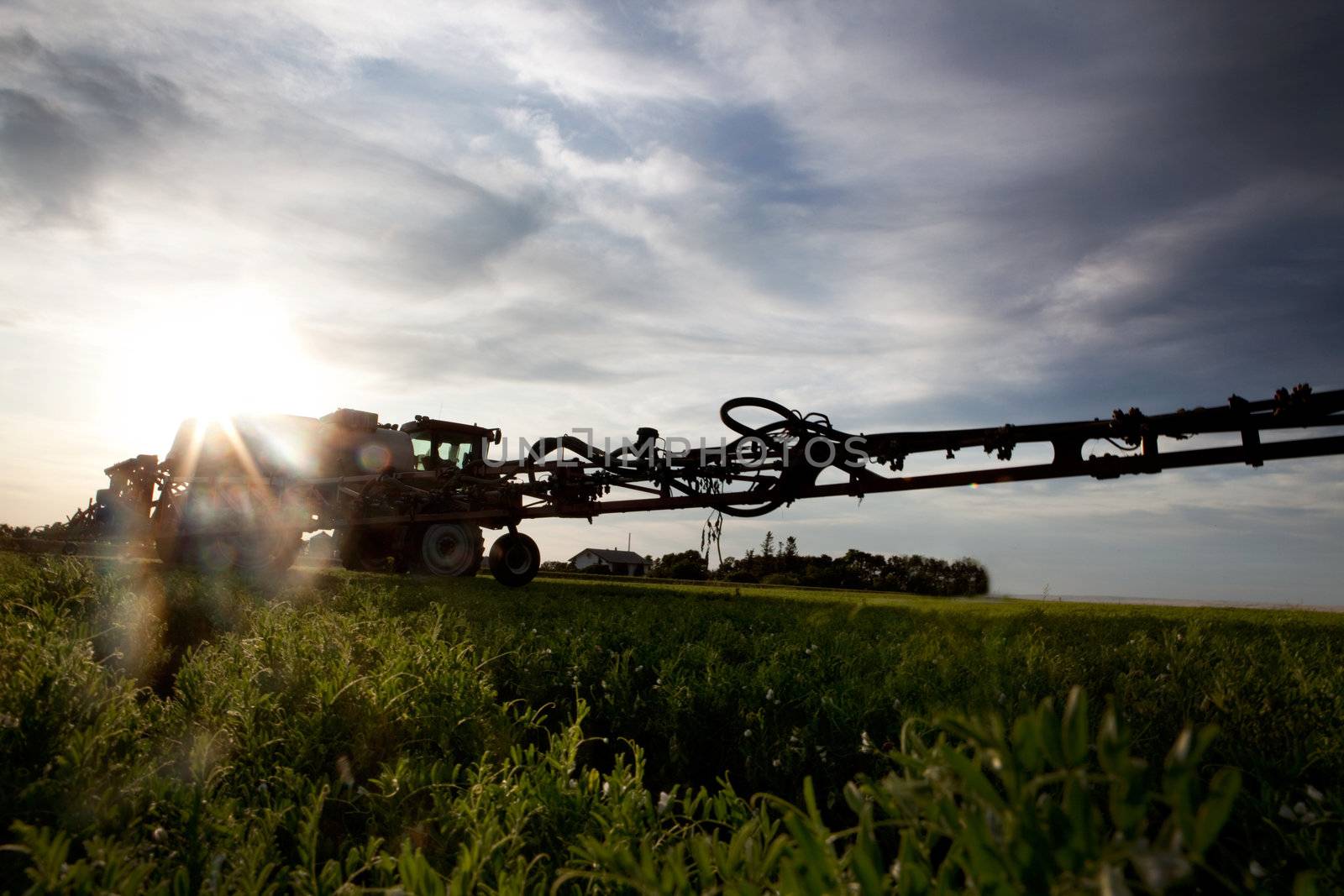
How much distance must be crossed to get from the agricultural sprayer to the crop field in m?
1.49

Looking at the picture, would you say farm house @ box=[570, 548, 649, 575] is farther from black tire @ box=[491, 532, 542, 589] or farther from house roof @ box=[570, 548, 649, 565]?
black tire @ box=[491, 532, 542, 589]

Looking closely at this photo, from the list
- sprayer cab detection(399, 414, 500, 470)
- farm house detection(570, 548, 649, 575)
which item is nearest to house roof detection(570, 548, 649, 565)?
farm house detection(570, 548, 649, 575)

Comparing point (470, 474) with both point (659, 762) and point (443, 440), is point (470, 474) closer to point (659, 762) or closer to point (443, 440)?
point (443, 440)

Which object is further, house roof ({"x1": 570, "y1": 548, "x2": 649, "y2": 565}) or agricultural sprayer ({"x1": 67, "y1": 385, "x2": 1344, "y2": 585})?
house roof ({"x1": 570, "y1": 548, "x2": 649, "y2": 565})

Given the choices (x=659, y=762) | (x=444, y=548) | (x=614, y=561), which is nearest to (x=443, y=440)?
(x=444, y=548)

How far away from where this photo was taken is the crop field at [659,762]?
894mm

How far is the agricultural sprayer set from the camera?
5805mm

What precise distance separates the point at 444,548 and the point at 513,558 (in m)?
1.79

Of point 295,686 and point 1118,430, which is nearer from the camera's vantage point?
point 295,686

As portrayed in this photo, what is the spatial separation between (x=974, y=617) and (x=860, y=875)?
7739mm

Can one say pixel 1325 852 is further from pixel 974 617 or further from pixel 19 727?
pixel 974 617

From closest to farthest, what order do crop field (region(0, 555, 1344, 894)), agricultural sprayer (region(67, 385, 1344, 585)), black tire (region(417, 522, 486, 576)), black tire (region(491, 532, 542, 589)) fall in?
crop field (region(0, 555, 1344, 894)) < agricultural sprayer (region(67, 385, 1344, 585)) < black tire (region(491, 532, 542, 589)) < black tire (region(417, 522, 486, 576))

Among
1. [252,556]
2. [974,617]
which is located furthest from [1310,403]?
[252,556]

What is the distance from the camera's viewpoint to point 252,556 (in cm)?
1494
